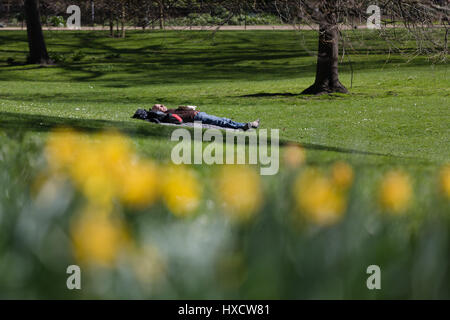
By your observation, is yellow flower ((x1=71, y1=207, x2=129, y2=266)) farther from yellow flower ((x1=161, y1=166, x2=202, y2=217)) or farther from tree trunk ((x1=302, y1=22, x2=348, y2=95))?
tree trunk ((x1=302, y1=22, x2=348, y2=95))

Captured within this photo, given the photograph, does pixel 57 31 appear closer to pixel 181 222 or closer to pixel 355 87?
pixel 355 87

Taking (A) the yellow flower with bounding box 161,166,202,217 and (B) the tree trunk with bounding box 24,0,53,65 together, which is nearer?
(A) the yellow flower with bounding box 161,166,202,217

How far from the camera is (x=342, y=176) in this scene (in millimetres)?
1824

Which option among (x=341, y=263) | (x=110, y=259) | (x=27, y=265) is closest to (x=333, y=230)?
(x=341, y=263)

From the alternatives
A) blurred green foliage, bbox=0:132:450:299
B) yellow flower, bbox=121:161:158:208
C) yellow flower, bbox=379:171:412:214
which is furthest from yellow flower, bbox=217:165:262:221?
yellow flower, bbox=379:171:412:214

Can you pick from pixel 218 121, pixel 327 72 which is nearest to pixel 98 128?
pixel 218 121

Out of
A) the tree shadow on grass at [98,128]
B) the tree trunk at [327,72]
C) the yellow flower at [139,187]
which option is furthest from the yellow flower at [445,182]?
the tree trunk at [327,72]

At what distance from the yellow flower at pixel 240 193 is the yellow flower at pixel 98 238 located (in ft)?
0.90

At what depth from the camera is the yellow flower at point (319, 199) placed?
1.56 m

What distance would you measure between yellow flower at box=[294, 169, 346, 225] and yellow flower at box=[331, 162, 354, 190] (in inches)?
0.9

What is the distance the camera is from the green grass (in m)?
10.8

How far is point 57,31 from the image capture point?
41.6m

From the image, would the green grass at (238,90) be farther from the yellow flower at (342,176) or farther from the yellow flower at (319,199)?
the yellow flower at (319,199)
